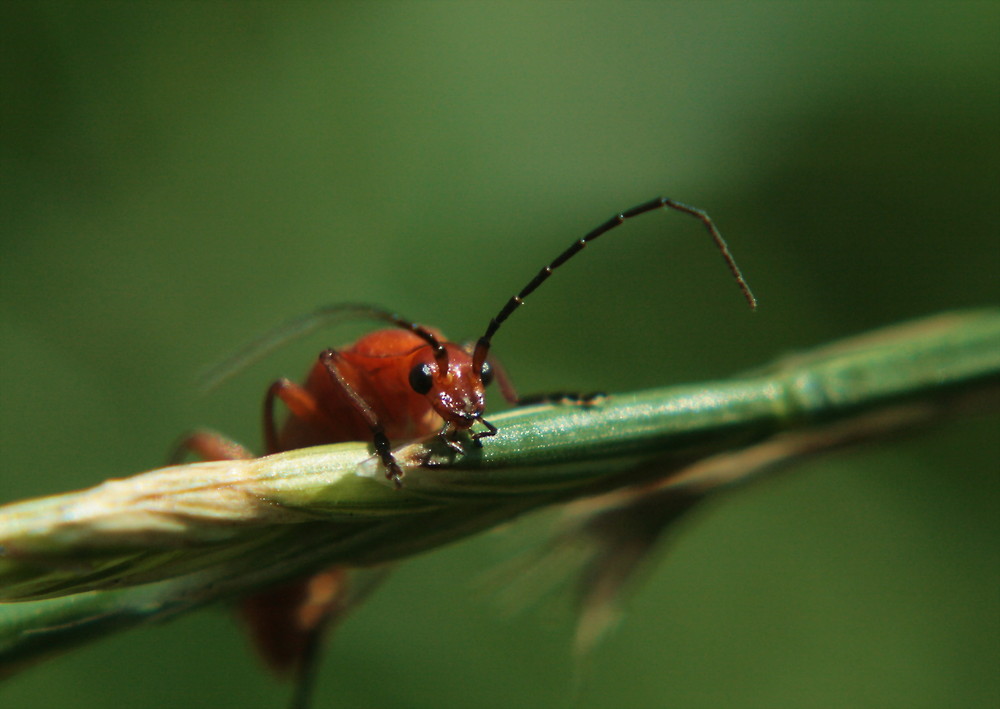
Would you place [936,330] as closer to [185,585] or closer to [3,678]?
[185,585]

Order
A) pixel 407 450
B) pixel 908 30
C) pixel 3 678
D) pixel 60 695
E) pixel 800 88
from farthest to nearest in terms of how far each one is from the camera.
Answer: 1. pixel 800 88
2. pixel 908 30
3. pixel 60 695
4. pixel 407 450
5. pixel 3 678

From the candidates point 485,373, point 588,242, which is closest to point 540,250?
point 485,373

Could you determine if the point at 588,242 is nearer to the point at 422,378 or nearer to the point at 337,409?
the point at 422,378

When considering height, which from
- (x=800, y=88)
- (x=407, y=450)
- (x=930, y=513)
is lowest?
(x=930, y=513)

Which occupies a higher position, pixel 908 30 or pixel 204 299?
pixel 204 299

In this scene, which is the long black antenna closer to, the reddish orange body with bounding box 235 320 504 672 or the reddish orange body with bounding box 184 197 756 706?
the reddish orange body with bounding box 184 197 756 706

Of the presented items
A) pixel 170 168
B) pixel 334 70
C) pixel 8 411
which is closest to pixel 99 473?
pixel 8 411
